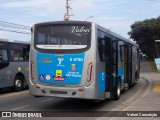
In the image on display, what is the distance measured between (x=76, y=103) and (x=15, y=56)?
6.84 metres

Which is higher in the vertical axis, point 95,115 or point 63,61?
point 63,61

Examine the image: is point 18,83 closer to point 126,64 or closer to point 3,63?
point 3,63

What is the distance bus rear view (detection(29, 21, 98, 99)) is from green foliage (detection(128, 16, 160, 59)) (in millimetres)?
69331

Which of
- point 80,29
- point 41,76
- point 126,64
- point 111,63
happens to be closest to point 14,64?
point 126,64

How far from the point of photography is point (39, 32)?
13.8 meters

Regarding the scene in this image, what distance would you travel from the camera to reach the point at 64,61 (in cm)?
1292

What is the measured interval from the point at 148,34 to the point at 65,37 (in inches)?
2845

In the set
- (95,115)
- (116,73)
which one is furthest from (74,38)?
(116,73)

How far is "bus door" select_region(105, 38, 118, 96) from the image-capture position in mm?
14741

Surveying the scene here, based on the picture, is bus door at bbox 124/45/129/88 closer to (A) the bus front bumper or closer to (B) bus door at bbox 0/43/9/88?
(B) bus door at bbox 0/43/9/88

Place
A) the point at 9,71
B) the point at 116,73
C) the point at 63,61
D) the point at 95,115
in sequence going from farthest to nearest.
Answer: the point at 9,71 < the point at 116,73 < the point at 63,61 < the point at 95,115

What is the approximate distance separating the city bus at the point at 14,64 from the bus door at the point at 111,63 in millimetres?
6443

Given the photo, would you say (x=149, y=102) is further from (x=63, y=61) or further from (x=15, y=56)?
(x=15, y=56)

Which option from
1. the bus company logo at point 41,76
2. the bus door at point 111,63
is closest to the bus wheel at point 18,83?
the bus door at point 111,63
